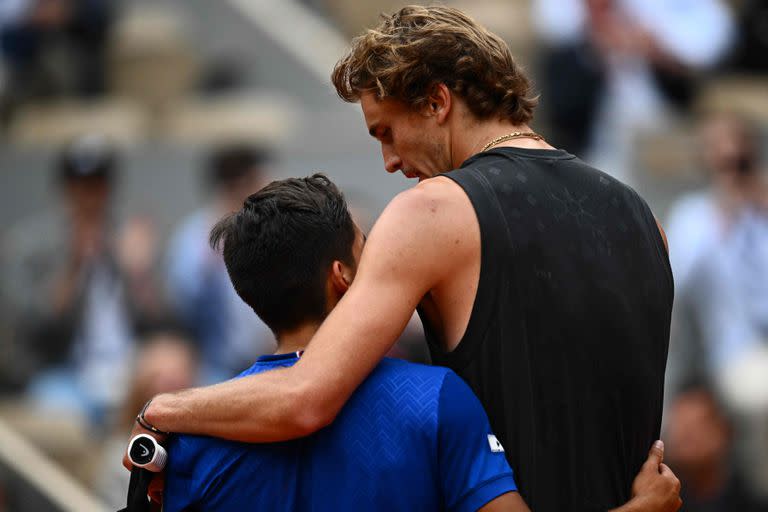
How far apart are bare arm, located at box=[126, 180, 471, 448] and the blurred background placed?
346cm

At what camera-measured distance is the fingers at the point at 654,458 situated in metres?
2.46

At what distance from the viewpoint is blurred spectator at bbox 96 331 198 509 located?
5789mm

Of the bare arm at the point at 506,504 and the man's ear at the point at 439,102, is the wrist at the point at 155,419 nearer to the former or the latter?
the bare arm at the point at 506,504


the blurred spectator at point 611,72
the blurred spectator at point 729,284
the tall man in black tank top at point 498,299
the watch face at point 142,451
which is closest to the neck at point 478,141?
the tall man in black tank top at point 498,299

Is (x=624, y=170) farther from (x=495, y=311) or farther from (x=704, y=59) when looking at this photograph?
(x=495, y=311)

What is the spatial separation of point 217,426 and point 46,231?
229 inches

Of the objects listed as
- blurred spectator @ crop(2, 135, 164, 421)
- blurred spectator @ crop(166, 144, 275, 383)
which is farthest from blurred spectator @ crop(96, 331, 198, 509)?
blurred spectator @ crop(2, 135, 164, 421)

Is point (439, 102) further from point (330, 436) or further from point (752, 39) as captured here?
point (752, 39)

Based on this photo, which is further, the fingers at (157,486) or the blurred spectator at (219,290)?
the blurred spectator at (219,290)

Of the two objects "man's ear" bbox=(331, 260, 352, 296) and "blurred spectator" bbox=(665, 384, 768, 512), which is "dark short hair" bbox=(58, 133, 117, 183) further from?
"man's ear" bbox=(331, 260, 352, 296)

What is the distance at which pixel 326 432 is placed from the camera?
2.30 meters

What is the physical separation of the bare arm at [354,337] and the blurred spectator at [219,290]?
4029 millimetres

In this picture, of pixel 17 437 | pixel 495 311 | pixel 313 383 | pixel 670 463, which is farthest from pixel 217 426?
pixel 17 437

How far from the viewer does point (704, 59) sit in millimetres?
7957
